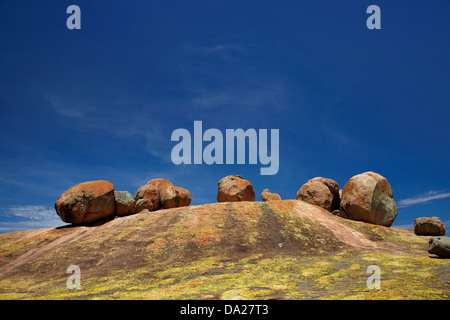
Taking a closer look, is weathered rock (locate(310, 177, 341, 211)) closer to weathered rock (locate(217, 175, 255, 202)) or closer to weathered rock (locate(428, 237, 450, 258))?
weathered rock (locate(217, 175, 255, 202))

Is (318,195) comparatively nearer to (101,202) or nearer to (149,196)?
(149,196)

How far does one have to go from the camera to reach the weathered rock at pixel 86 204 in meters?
29.1

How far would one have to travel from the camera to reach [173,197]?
35.1 m

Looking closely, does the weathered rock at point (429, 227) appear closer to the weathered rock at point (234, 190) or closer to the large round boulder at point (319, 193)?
the large round boulder at point (319, 193)

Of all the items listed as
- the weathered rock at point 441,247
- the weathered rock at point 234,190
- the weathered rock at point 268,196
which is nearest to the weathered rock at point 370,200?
the weathered rock at point 234,190

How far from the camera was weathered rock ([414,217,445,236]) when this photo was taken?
2570 cm

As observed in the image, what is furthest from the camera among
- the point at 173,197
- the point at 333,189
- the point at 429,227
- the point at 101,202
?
the point at 173,197

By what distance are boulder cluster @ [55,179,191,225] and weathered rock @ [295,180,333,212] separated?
1678 centimetres

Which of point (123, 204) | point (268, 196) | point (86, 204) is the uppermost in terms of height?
point (268, 196)

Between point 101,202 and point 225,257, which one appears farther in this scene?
point 101,202

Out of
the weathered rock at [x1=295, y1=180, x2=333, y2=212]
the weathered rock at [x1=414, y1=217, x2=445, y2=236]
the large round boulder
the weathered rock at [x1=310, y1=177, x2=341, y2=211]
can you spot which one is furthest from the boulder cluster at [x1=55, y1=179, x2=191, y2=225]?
the weathered rock at [x1=414, y1=217, x2=445, y2=236]

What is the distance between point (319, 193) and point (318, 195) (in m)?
0.26

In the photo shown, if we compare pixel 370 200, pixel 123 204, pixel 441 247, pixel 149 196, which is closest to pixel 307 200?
pixel 370 200
